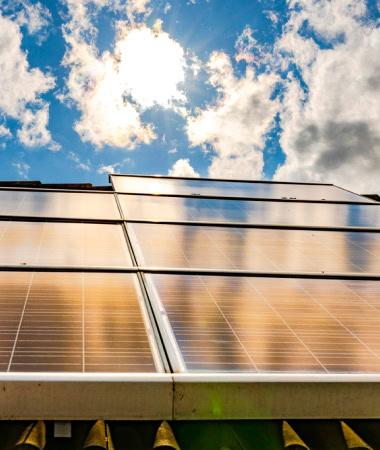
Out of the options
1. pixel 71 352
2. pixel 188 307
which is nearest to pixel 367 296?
pixel 188 307

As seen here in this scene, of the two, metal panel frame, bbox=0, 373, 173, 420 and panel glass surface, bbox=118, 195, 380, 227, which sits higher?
panel glass surface, bbox=118, 195, 380, 227

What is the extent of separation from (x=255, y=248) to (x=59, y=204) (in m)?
4.92

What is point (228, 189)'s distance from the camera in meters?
16.0

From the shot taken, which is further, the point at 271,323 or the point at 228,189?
the point at 228,189

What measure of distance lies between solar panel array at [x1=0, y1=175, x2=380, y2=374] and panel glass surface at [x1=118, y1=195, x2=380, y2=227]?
92 millimetres

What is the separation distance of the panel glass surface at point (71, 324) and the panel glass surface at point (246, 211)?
433 cm

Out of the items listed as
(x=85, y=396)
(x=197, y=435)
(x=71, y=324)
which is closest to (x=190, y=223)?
(x=71, y=324)

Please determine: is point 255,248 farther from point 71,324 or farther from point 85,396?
point 85,396

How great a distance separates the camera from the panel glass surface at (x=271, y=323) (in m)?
4.72

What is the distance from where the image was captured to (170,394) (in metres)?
4.13

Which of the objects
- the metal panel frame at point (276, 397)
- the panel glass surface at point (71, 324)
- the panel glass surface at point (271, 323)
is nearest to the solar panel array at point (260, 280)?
the panel glass surface at point (271, 323)

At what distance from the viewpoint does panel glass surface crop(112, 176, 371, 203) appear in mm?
14531

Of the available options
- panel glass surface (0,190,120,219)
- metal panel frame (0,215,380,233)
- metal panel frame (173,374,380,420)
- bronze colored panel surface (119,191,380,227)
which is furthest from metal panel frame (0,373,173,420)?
bronze colored panel surface (119,191,380,227)

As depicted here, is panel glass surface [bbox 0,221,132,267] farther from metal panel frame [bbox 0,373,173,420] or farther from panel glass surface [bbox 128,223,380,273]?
metal panel frame [bbox 0,373,173,420]
